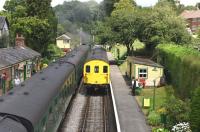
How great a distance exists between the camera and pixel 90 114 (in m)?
27.8

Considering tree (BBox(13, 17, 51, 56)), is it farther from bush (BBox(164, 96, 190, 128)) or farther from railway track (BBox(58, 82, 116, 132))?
bush (BBox(164, 96, 190, 128))

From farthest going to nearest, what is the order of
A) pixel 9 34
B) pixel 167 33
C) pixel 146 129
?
pixel 9 34, pixel 167 33, pixel 146 129

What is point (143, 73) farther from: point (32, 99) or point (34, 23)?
point (32, 99)

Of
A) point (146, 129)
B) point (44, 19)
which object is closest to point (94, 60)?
point (146, 129)

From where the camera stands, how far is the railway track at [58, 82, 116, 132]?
77.4ft

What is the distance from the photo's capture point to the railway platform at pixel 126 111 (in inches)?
897

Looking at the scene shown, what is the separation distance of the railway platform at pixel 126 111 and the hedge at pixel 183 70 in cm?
334

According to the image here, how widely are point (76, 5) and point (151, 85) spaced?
144 m

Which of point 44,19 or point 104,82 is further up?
point 44,19

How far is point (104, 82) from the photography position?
113 ft

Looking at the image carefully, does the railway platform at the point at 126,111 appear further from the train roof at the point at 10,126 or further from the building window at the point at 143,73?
the train roof at the point at 10,126

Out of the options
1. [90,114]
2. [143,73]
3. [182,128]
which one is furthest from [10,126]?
[143,73]

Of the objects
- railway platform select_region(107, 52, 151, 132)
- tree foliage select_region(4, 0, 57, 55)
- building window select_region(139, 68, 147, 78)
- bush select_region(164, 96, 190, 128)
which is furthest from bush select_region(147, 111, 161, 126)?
tree foliage select_region(4, 0, 57, 55)

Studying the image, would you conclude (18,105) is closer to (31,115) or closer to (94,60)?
(31,115)
